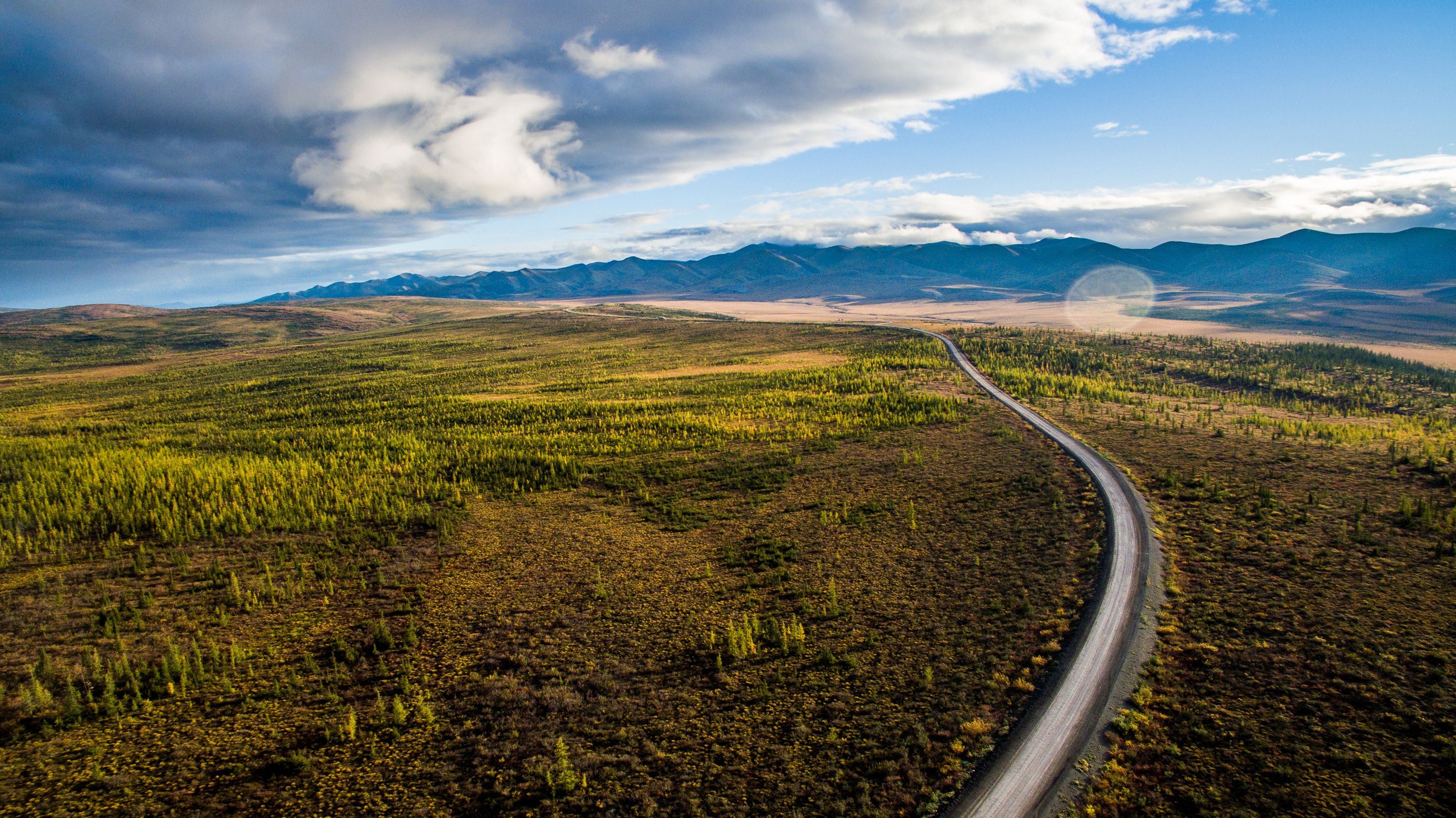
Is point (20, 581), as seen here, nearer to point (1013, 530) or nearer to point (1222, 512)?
point (1013, 530)

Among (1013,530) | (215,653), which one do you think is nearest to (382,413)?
(215,653)

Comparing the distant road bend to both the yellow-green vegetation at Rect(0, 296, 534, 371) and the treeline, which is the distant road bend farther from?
the yellow-green vegetation at Rect(0, 296, 534, 371)

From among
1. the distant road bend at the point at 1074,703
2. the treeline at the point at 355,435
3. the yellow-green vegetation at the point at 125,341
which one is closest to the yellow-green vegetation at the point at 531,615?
the treeline at the point at 355,435

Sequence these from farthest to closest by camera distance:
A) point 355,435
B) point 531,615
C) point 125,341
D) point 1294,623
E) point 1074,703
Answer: point 125,341
point 355,435
point 531,615
point 1294,623
point 1074,703

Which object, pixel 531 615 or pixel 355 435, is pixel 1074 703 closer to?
pixel 531 615

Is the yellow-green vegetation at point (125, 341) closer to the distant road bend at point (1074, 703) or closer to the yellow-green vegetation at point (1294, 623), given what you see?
the distant road bend at point (1074, 703)

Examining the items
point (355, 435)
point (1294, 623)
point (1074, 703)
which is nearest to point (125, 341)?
point (355, 435)
